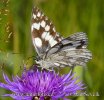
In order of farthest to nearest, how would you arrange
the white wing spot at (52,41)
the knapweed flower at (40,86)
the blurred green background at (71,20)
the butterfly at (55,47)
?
1. the blurred green background at (71,20)
2. the white wing spot at (52,41)
3. the butterfly at (55,47)
4. the knapweed flower at (40,86)

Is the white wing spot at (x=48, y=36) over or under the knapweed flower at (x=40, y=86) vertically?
over

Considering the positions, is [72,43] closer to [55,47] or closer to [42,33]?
[55,47]

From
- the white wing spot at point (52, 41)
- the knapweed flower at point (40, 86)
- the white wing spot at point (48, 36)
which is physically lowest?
the knapweed flower at point (40, 86)

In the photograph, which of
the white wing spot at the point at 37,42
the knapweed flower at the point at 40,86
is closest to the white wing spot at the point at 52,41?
the white wing spot at the point at 37,42

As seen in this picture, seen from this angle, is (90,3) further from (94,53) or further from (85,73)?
(85,73)

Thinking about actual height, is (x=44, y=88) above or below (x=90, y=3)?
below

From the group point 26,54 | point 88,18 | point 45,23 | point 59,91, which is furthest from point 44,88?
point 88,18

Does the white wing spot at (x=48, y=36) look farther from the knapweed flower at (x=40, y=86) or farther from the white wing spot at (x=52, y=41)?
the knapweed flower at (x=40, y=86)
